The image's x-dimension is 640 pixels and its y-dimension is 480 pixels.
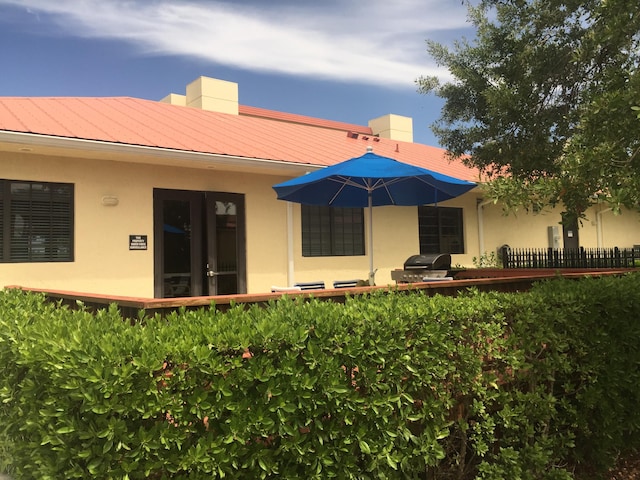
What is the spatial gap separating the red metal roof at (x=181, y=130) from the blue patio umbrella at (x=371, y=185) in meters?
1.71

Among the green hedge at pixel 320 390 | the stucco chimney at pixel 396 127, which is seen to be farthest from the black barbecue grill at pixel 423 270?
the stucco chimney at pixel 396 127

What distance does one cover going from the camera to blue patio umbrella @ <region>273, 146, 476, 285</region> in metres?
6.80

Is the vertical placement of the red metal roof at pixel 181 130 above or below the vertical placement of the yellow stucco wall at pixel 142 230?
above

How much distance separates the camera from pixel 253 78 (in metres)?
22.8

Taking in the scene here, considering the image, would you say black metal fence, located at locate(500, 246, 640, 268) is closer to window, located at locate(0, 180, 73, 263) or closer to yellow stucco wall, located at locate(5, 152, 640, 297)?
yellow stucco wall, located at locate(5, 152, 640, 297)

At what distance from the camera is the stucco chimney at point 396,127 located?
23.2m

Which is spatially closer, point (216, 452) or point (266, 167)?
point (216, 452)

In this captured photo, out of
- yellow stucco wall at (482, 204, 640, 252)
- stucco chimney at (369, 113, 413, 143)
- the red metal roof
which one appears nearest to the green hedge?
the red metal roof

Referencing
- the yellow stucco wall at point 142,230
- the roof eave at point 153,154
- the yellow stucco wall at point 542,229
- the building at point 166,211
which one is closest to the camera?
the roof eave at point 153,154

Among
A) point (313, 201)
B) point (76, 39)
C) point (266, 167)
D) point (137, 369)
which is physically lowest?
point (137, 369)

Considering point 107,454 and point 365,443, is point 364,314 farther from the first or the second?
point 107,454

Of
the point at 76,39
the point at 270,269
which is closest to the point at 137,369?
the point at 270,269

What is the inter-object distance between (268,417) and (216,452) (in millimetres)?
279

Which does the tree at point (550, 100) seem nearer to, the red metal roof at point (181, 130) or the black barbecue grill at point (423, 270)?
the black barbecue grill at point (423, 270)
